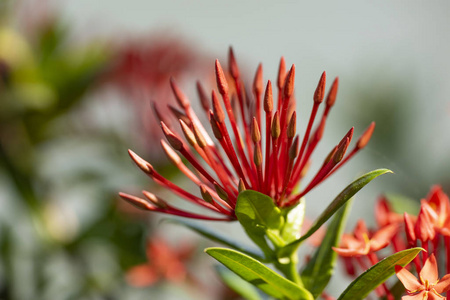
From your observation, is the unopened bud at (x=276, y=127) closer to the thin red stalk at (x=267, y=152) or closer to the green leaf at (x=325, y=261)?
the thin red stalk at (x=267, y=152)

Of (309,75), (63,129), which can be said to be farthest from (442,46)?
(63,129)

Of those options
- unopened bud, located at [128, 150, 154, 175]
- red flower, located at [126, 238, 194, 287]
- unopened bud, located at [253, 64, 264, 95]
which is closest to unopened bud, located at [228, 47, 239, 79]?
unopened bud, located at [253, 64, 264, 95]

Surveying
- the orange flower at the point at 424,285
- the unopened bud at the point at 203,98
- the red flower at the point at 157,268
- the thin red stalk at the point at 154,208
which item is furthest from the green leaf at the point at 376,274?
the red flower at the point at 157,268

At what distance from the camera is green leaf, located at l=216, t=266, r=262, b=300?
0.56 m

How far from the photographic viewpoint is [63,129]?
1146mm

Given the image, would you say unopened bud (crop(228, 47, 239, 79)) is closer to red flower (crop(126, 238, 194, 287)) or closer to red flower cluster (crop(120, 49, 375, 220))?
red flower cluster (crop(120, 49, 375, 220))

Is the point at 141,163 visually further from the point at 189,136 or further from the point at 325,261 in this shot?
the point at 325,261

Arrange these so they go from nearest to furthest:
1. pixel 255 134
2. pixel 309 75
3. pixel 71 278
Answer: pixel 255 134, pixel 71 278, pixel 309 75

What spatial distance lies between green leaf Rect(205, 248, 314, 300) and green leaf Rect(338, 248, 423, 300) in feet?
0.14

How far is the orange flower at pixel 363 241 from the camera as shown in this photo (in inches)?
18.2

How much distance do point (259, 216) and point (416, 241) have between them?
132mm

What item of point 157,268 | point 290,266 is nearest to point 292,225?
point 290,266

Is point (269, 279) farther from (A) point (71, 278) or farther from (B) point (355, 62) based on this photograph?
(B) point (355, 62)

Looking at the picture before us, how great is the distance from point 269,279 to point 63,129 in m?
0.80
